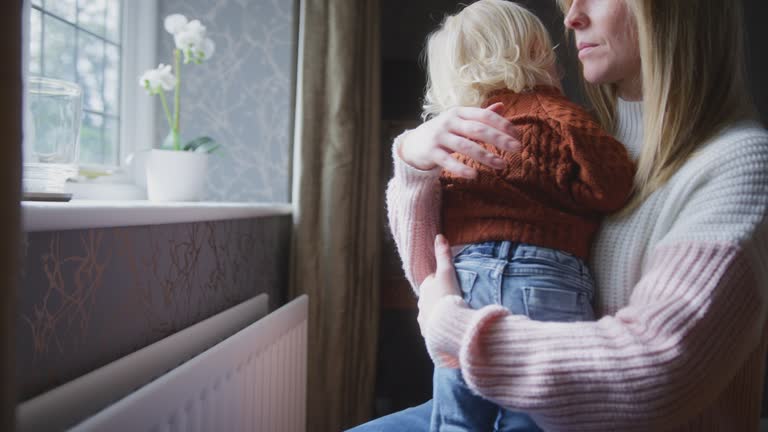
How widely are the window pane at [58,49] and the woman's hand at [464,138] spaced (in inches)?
46.2

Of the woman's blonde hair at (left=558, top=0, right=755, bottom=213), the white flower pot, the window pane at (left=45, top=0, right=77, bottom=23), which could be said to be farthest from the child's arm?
the window pane at (left=45, top=0, right=77, bottom=23)

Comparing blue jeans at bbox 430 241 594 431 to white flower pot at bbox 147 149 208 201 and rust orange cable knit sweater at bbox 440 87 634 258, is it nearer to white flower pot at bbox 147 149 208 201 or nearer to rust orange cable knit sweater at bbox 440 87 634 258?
rust orange cable knit sweater at bbox 440 87 634 258

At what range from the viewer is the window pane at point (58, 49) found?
1.45m

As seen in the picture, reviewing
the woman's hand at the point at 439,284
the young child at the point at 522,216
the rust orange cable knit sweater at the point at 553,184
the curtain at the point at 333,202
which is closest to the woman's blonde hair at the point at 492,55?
the young child at the point at 522,216

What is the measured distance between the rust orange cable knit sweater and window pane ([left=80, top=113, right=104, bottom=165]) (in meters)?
1.26

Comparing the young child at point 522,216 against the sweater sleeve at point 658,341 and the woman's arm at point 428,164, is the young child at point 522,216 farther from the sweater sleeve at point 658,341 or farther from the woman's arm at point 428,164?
the sweater sleeve at point 658,341

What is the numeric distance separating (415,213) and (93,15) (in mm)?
1351

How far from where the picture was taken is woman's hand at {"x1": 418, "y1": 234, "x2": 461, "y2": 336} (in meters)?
0.80

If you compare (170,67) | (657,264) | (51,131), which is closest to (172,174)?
(170,67)

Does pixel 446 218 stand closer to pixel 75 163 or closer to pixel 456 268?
pixel 456 268

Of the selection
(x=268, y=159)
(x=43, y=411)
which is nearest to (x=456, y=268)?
(x=43, y=411)

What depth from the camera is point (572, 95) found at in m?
3.06

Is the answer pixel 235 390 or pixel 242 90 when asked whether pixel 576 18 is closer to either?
pixel 235 390

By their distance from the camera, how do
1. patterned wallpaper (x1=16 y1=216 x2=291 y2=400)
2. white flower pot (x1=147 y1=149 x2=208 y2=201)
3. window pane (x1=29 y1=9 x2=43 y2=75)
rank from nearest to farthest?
patterned wallpaper (x1=16 y1=216 x2=291 y2=400) < window pane (x1=29 y1=9 x2=43 y2=75) < white flower pot (x1=147 y1=149 x2=208 y2=201)
